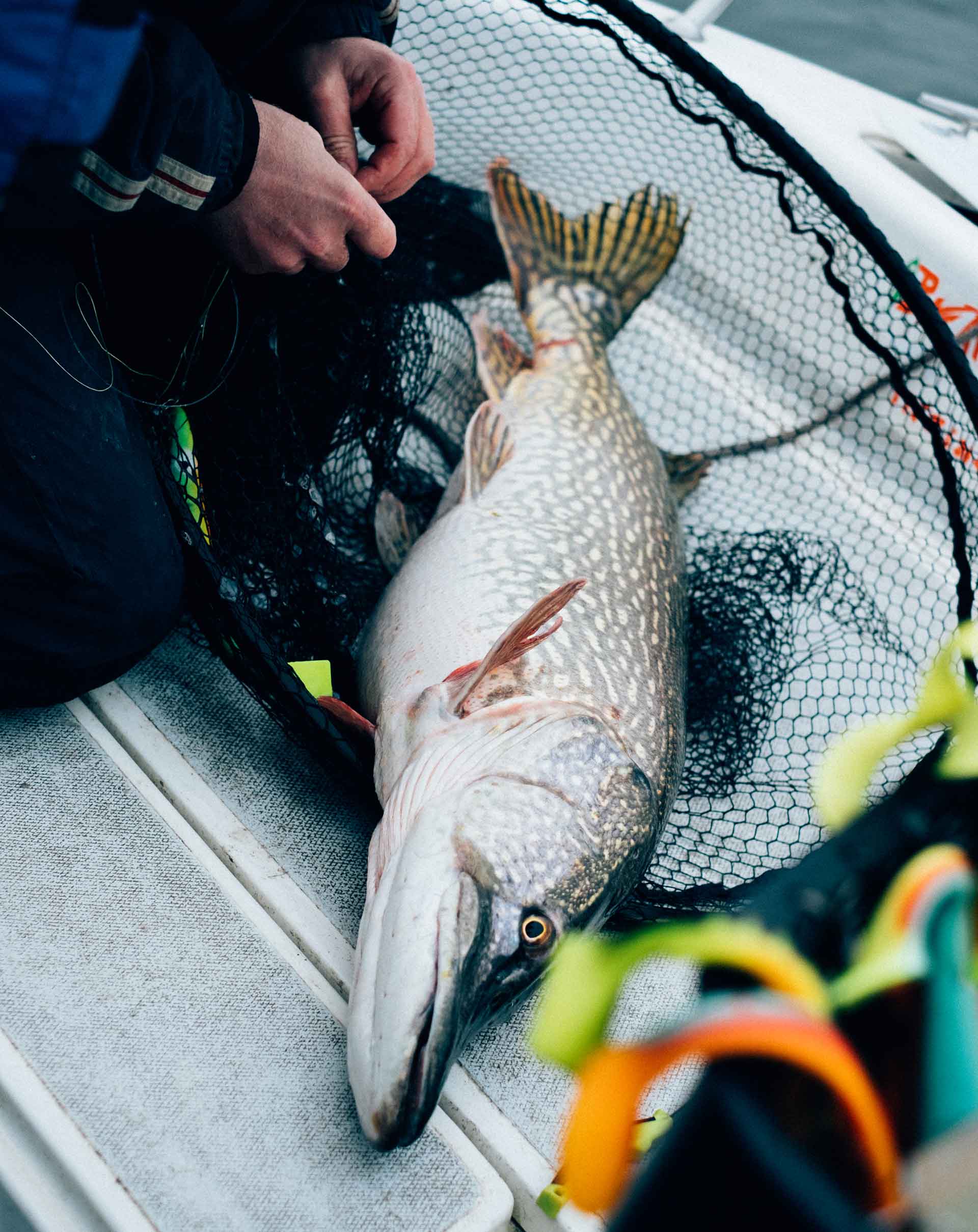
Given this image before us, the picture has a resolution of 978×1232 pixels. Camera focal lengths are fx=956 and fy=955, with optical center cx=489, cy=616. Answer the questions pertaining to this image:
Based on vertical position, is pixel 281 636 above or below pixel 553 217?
below

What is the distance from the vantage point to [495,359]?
6.23 feet

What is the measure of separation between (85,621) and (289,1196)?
71 centimetres

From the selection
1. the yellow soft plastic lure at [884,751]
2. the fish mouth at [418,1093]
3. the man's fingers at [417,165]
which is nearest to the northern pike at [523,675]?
the fish mouth at [418,1093]

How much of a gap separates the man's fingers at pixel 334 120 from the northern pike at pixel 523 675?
497 millimetres

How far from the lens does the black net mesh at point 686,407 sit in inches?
57.3

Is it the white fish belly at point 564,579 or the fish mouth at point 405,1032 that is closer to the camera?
the fish mouth at point 405,1032

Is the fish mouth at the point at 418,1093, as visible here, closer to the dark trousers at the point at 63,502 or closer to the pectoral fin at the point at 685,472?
the dark trousers at the point at 63,502

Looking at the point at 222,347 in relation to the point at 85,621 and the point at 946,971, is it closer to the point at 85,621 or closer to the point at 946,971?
the point at 85,621

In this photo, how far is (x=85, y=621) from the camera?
1.22 m

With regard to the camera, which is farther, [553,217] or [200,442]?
[553,217]

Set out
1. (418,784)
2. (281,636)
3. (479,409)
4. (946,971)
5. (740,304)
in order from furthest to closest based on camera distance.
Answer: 1. (740,304)
2. (479,409)
3. (281,636)
4. (418,784)
5. (946,971)

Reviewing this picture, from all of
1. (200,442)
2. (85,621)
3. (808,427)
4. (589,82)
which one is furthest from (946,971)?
(589,82)

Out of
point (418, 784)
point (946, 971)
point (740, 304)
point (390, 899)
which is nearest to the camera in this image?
point (946, 971)

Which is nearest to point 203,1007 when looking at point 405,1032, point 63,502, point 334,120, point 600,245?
point 405,1032
